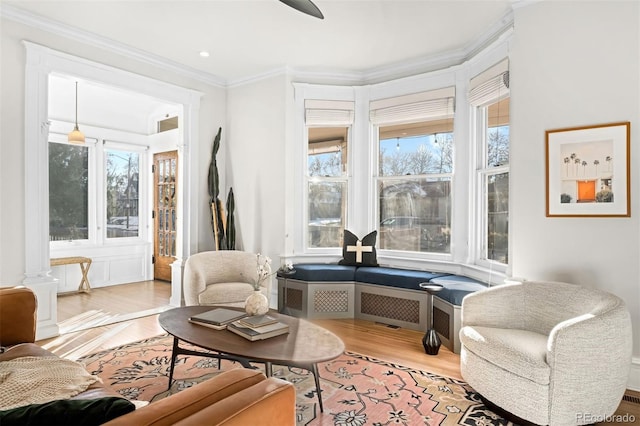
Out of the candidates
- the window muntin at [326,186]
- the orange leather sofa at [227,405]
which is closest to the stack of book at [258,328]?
the orange leather sofa at [227,405]

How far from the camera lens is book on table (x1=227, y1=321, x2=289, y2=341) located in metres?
2.35

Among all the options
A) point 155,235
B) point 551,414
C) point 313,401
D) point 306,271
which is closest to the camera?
point 551,414

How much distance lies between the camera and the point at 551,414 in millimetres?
2088

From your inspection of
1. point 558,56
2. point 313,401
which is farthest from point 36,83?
point 558,56

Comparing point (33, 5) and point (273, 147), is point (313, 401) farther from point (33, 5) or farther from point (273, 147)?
point (33, 5)

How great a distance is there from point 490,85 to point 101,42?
395 cm

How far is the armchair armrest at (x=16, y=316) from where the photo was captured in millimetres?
2334

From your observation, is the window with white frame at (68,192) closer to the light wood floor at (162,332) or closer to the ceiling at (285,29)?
the light wood floor at (162,332)

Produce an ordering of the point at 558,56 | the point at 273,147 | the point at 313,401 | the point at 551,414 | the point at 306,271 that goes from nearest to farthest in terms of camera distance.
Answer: the point at 551,414 → the point at 313,401 → the point at 558,56 → the point at 306,271 → the point at 273,147

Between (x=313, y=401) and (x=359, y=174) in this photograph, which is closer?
(x=313, y=401)

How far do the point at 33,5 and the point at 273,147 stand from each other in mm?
2612

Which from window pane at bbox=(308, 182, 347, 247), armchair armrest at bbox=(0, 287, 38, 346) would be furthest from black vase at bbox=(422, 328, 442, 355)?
armchair armrest at bbox=(0, 287, 38, 346)

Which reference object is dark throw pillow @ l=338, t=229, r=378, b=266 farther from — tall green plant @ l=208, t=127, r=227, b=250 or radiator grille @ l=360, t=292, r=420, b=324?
tall green plant @ l=208, t=127, r=227, b=250

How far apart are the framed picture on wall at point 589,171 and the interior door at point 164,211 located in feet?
16.9
